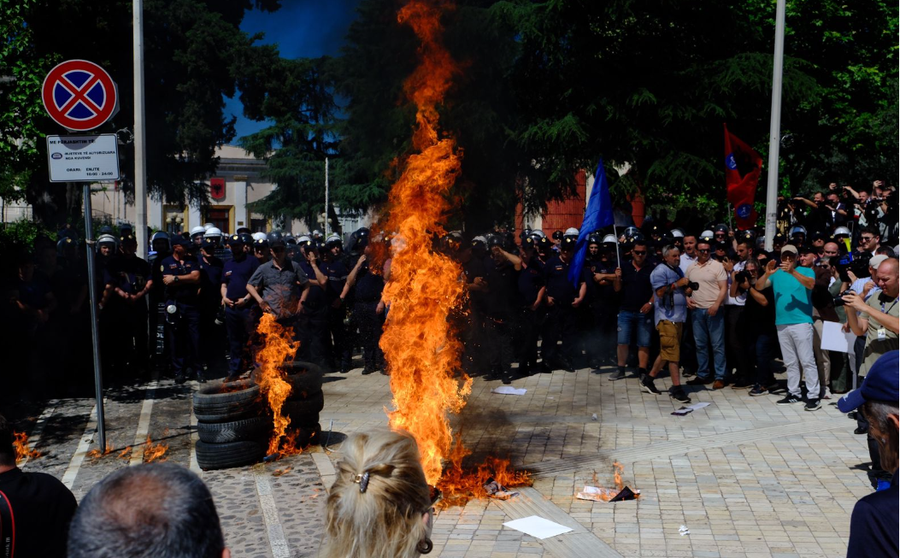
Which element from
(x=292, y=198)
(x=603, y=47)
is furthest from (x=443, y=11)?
(x=292, y=198)

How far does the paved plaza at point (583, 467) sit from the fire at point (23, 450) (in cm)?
13

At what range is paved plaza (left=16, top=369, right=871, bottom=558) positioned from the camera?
6.05 m

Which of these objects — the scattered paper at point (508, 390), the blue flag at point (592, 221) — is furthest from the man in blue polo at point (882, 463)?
the blue flag at point (592, 221)

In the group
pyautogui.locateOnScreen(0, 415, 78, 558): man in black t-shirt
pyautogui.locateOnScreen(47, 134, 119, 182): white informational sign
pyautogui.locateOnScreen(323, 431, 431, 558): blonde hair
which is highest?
pyautogui.locateOnScreen(47, 134, 119, 182): white informational sign

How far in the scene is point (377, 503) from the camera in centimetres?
250

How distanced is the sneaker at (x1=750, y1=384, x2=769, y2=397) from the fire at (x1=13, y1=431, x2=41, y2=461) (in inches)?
350

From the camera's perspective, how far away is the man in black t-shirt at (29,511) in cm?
309

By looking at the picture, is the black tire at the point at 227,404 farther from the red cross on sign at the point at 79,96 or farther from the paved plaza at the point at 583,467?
the red cross on sign at the point at 79,96

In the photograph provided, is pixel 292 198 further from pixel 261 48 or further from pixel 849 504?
pixel 849 504

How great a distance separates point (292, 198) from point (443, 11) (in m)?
33.0

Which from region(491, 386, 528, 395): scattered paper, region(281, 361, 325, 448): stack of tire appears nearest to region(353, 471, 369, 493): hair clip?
region(281, 361, 325, 448): stack of tire

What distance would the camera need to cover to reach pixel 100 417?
8.27 metres

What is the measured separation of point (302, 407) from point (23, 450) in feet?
9.61

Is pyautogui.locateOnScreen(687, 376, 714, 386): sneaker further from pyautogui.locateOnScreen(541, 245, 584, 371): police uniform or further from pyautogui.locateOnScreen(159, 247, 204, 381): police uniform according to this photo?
pyautogui.locateOnScreen(159, 247, 204, 381): police uniform
